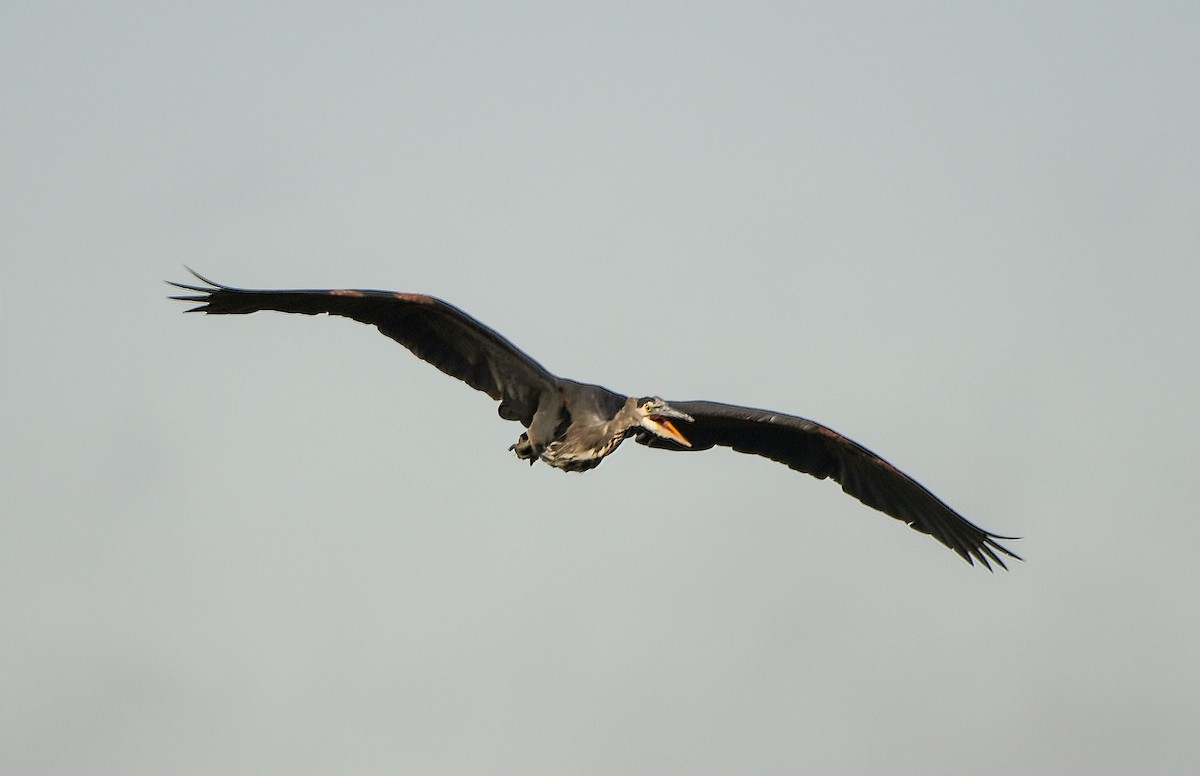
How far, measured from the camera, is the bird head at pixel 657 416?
17.7 meters

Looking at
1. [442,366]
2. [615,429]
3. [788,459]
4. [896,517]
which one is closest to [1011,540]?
[896,517]

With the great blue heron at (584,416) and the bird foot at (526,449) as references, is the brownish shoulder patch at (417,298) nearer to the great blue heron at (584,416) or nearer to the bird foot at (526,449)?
the great blue heron at (584,416)

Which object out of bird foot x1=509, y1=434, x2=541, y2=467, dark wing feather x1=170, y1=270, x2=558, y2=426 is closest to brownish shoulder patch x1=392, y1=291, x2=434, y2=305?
dark wing feather x1=170, y1=270, x2=558, y2=426

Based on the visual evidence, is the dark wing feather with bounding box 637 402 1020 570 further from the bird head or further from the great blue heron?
the bird head

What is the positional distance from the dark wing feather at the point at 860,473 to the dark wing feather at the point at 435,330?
2276 millimetres

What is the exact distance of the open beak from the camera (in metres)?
17.7

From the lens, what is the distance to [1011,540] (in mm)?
19078

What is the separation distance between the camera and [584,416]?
17578mm

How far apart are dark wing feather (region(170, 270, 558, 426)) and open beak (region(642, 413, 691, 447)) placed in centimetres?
104

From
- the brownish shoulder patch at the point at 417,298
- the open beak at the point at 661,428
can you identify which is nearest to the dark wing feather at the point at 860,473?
the open beak at the point at 661,428

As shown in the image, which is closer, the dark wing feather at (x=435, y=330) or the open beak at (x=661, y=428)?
the dark wing feather at (x=435, y=330)

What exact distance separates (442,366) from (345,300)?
1340 mm

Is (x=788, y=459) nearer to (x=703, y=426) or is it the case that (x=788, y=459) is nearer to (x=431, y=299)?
(x=703, y=426)

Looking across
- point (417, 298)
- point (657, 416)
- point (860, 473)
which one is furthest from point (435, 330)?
point (860, 473)
